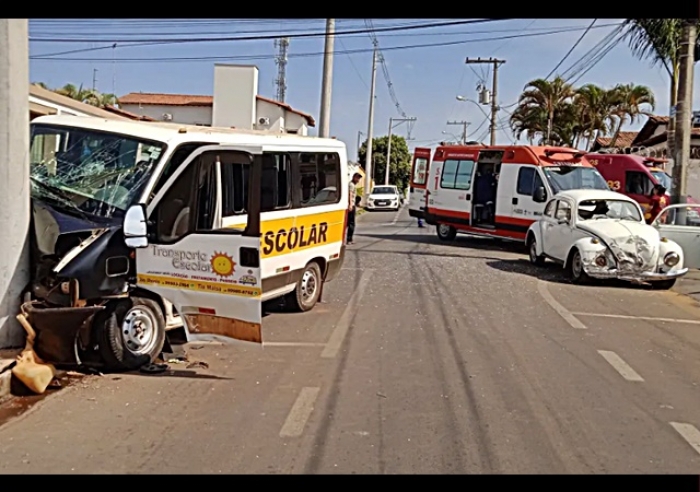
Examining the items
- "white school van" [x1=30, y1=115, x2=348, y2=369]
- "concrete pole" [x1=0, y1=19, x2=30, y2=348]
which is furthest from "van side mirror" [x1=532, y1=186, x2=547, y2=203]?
"concrete pole" [x1=0, y1=19, x2=30, y2=348]

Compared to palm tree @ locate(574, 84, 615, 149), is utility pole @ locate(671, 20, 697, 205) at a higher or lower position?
lower

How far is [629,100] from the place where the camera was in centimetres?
4184

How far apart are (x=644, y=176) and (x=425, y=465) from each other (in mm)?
21728

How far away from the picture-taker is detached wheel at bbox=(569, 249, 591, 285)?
45.2ft

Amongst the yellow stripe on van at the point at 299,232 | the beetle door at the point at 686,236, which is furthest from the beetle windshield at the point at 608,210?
the yellow stripe on van at the point at 299,232

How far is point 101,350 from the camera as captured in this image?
7008 millimetres

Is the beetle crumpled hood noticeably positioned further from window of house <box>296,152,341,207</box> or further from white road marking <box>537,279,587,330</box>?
window of house <box>296,152,341,207</box>

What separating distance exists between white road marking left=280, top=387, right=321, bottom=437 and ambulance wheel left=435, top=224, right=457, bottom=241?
15.6 meters

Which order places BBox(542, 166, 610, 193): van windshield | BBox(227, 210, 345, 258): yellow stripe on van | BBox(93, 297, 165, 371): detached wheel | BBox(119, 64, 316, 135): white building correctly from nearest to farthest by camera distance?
BBox(93, 297, 165, 371): detached wheel < BBox(227, 210, 345, 258): yellow stripe on van < BBox(542, 166, 610, 193): van windshield < BBox(119, 64, 316, 135): white building

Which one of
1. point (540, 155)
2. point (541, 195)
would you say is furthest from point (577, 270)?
point (540, 155)

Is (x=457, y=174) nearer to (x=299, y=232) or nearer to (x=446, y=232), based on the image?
(x=446, y=232)

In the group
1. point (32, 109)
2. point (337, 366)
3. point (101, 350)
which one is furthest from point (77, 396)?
point (32, 109)

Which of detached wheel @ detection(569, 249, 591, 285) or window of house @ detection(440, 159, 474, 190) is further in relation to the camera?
window of house @ detection(440, 159, 474, 190)
